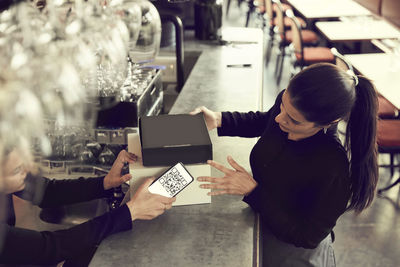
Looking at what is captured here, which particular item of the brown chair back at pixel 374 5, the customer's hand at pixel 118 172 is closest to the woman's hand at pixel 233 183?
the customer's hand at pixel 118 172

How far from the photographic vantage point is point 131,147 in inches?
82.4

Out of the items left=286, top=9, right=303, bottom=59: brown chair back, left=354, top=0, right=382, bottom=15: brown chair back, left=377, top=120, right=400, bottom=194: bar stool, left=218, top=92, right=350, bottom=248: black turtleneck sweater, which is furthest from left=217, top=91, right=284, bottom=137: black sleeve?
left=286, top=9, right=303, bottom=59: brown chair back

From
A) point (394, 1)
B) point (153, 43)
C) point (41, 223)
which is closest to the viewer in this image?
point (153, 43)

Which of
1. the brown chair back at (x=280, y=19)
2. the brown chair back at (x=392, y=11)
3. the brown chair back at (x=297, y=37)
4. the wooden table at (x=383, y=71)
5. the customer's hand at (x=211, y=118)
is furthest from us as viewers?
the brown chair back at (x=280, y=19)

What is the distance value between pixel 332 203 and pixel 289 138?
0.32 meters

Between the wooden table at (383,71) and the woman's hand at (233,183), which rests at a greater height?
the woman's hand at (233,183)

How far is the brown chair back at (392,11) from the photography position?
3.72 metres

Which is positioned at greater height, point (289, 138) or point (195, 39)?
point (289, 138)

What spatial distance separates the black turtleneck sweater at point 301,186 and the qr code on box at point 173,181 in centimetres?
27

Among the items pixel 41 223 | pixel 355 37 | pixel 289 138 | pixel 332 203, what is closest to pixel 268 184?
pixel 289 138

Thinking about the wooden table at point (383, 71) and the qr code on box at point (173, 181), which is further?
the wooden table at point (383, 71)

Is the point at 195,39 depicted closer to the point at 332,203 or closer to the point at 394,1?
the point at 394,1

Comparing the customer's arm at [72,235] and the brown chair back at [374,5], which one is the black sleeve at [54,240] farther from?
the brown chair back at [374,5]

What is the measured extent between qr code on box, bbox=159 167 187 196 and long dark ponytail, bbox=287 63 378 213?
1.65ft
